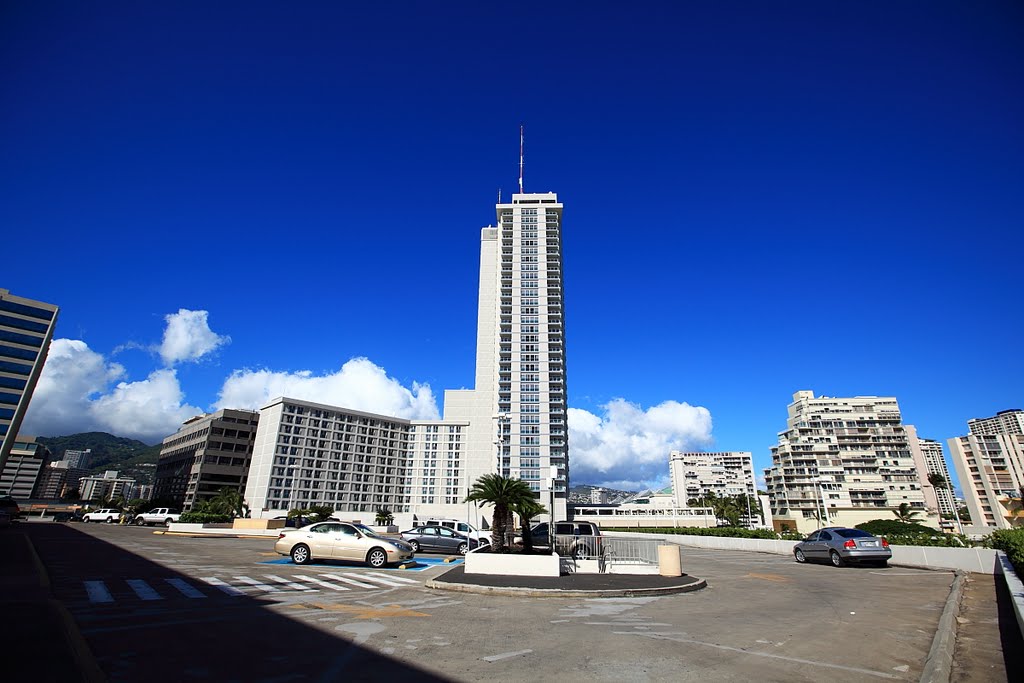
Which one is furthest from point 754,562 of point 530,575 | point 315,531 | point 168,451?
point 168,451

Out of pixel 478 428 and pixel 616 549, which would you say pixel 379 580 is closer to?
pixel 616 549

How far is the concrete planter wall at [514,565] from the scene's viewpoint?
601 inches

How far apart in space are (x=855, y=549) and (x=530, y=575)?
47.7 ft

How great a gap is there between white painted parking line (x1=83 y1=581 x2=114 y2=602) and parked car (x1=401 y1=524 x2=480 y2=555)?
15735mm

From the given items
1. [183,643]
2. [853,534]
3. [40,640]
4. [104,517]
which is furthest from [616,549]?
[104,517]

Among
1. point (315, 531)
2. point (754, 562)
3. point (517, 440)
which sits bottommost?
point (754, 562)

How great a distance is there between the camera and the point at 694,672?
19.9 ft

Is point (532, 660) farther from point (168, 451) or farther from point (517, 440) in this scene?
point (168, 451)

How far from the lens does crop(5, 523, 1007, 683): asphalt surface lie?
599 centimetres

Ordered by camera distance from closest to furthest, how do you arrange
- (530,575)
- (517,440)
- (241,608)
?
1. (241,608)
2. (530,575)
3. (517,440)

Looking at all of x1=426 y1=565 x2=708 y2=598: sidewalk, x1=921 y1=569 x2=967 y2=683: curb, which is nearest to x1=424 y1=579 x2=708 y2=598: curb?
x1=426 y1=565 x2=708 y2=598: sidewalk

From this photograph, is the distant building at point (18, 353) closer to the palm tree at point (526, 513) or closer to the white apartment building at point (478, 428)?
the white apartment building at point (478, 428)

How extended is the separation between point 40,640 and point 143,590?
5.98 metres

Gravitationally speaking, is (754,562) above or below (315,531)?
below
